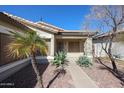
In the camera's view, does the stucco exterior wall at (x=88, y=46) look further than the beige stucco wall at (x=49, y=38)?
Yes

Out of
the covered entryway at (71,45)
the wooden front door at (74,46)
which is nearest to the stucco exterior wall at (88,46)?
the covered entryway at (71,45)

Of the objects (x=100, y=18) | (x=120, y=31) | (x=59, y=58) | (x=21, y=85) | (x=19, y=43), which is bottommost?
(x=21, y=85)

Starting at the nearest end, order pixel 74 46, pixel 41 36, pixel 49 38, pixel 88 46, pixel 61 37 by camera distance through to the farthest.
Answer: pixel 41 36 → pixel 49 38 → pixel 61 37 → pixel 88 46 → pixel 74 46

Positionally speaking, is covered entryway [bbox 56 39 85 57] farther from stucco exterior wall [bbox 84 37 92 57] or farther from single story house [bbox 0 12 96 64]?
stucco exterior wall [bbox 84 37 92 57]

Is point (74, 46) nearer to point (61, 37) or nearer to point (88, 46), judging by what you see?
point (88, 46)

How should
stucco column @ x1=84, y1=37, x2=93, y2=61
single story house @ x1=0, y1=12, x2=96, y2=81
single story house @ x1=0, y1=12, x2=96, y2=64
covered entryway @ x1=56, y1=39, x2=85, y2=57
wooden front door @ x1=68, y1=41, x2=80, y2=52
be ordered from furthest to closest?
1. wooden front door @ x1=68, y1=41, x2=80, y2=52
2. covered entryway @ x1=56, y1=39, x2=85, y2=57
3. stucco column @ x1=84, y1=37, x2=93, y2=61
4. single story house @ x1=0, y1=12, x2=96, y2=64
5. single story house @ x1=0, y1=12, x2=96, y2=81

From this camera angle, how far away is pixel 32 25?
13766 mm

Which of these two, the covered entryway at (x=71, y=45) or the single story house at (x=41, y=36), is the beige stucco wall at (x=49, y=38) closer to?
the single story house at (x=41, y=36)

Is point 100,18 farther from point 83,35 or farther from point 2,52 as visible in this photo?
point 2,52

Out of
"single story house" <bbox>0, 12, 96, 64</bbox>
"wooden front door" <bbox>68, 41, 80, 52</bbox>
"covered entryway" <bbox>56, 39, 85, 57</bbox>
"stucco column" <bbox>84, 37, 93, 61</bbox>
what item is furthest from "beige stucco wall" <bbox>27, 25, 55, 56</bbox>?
"wooden front door" <bbox>68, 41, 80, 52</bbox>

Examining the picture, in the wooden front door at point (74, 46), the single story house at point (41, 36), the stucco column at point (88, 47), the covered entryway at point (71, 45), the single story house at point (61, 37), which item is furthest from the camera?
the wooden front door at point (74, 46)

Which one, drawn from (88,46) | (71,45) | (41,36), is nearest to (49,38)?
(41,36)

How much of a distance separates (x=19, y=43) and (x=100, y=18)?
6497 mm
